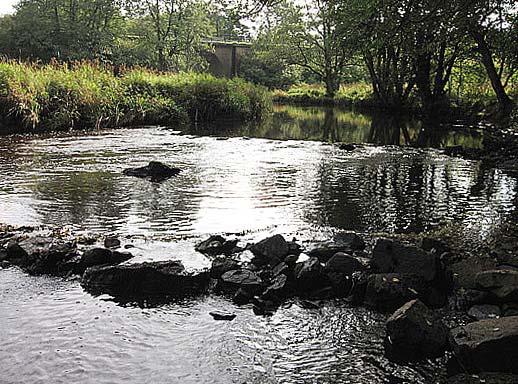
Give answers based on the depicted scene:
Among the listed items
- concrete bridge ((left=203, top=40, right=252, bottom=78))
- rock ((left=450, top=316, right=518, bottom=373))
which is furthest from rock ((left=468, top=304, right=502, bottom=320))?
concrete bridge ((left=203, top=40, right=252, bottom=78))

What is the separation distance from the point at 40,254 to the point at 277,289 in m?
2.44

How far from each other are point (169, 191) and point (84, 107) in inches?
420

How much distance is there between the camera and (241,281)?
16.7 feet

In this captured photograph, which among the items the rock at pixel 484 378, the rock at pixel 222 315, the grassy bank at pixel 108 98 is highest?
the grassy bank at pixel 108 98

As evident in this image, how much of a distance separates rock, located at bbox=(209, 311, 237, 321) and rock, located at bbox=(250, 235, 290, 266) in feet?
3.29

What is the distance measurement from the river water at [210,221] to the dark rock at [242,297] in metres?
0.08

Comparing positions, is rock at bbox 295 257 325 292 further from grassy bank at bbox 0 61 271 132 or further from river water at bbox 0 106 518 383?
grassy bank at bbox 0 61 271 132

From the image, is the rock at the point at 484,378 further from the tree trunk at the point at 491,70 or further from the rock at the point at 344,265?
the tree trunk at the point at 491,70

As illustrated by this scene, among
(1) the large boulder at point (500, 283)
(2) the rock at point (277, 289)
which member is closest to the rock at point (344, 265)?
(2) the rock at point (277, 289)

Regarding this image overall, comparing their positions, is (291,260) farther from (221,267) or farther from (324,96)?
(324,96)

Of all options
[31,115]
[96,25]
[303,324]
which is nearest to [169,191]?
[303,324]

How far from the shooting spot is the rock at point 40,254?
5.49 metres

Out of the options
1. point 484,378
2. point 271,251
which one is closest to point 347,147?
point 271,251

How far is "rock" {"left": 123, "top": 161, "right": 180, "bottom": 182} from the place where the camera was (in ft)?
34.4
